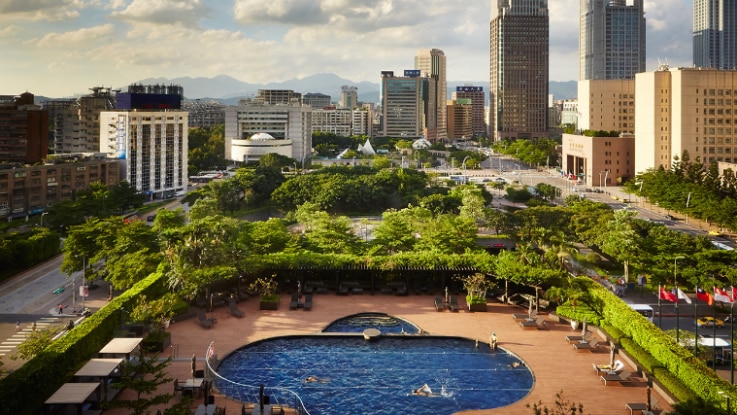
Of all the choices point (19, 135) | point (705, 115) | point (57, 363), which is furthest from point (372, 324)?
point (19, 135)

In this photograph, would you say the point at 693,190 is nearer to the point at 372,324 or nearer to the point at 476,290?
the point at 476,290

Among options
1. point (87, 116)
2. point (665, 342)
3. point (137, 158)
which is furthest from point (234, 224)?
point (87, 116)

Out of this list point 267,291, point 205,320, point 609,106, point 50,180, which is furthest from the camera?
point 609,106

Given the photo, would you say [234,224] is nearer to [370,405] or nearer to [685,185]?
[370,405]

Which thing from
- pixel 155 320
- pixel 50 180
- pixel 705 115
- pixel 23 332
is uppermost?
pixel 705 115

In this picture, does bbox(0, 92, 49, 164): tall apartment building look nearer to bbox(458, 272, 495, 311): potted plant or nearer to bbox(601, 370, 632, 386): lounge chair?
bbox(458, 272, 495, 311): potted plant

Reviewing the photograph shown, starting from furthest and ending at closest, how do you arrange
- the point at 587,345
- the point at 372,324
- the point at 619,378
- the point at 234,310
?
the point at 234,310 < the point at 372,324 < the point at 587,345 < the point at 619,378

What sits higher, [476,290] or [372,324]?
[476,290]

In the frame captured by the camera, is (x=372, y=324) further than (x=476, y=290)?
No
